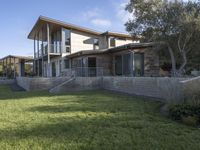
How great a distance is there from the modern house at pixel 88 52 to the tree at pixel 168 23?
358 cm

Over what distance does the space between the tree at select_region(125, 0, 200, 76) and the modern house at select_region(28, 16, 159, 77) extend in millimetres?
3583

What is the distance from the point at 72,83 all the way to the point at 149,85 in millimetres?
8096

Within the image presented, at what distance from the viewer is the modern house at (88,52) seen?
2234 cm

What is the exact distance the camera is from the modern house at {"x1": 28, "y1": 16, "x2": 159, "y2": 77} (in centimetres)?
2234

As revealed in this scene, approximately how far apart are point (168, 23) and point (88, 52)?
10.3m

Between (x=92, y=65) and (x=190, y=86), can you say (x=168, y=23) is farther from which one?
(x=92, y=65)

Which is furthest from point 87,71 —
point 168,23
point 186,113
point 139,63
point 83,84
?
point 186,113

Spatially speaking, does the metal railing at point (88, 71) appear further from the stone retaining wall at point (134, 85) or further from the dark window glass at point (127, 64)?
the stone retaining wall at point (134, 85)

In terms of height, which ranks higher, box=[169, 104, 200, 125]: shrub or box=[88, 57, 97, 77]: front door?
box=[88, 57, 97, 77]: front door

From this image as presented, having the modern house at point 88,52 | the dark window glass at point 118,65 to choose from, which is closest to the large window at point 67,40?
the modern house at point 88,52

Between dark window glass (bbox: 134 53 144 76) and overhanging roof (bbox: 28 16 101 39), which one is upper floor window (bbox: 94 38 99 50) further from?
dark window glass (bbox: 134 53 144 76)

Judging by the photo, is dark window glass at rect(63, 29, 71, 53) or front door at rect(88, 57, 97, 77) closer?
front door at rect(88, 57, 97, 77)

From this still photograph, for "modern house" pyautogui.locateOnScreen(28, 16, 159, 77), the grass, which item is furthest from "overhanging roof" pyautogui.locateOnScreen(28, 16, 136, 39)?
the grass

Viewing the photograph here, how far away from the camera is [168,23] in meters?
15.7
